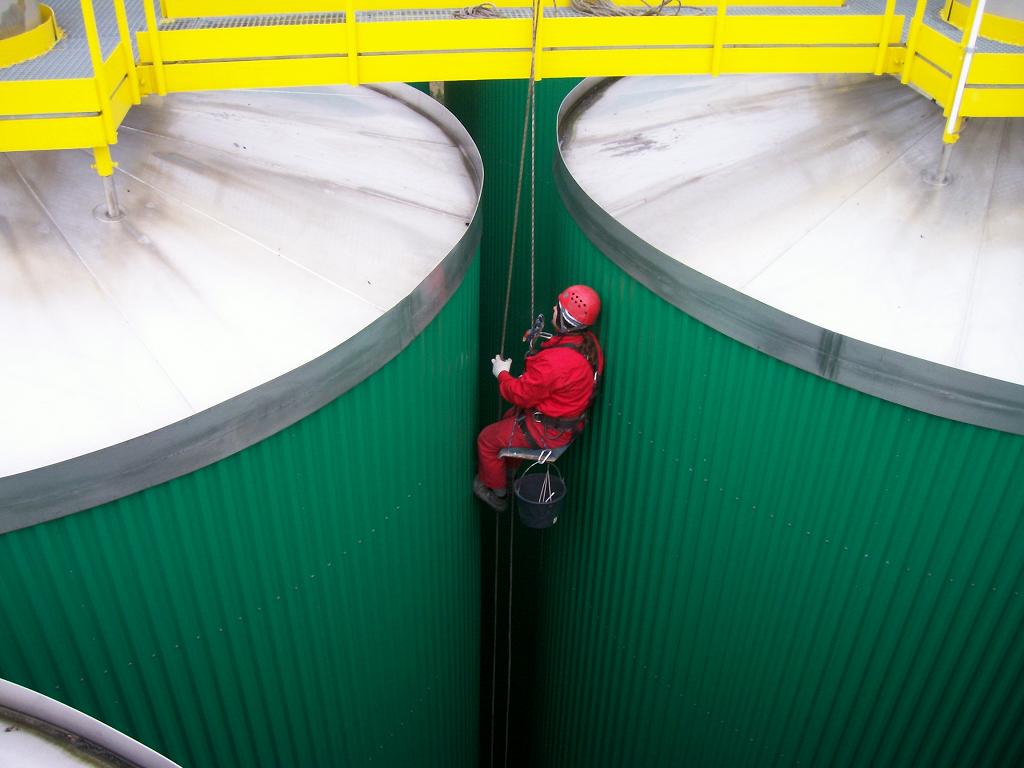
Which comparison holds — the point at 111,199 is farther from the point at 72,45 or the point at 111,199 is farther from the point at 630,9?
the point at 630,9

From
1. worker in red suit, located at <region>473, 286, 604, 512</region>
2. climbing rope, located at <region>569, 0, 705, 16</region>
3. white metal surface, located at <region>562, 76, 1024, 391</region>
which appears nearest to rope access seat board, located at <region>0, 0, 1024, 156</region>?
climbing rope, located at <region>569, 0, 705, 16</region>

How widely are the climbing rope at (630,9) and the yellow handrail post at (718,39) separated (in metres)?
0.70

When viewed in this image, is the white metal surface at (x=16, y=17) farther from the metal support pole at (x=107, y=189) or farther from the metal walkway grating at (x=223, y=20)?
the metal support pole at (x=107, y=189)

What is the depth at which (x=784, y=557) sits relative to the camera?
6703 millimetres

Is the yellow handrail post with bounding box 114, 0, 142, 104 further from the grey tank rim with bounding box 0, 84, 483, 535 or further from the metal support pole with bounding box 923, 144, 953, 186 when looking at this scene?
the metal support pole with bounding box 923, 144, 953, 186

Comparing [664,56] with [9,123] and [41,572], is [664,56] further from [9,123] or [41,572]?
[41,572]

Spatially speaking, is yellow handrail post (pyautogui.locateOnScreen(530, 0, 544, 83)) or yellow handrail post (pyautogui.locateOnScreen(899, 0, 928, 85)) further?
yellow handrail post (pyautogui.locateOnScreen(899, 0, 928, 85))

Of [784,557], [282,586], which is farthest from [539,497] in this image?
[282,586]

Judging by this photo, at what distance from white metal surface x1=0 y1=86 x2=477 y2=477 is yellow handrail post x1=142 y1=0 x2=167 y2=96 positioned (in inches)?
19.2

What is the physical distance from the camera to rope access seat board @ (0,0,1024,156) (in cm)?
615

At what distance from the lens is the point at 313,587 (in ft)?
20.6

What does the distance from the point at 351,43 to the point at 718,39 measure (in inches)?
91.3

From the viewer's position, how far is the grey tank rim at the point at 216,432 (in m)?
4.82

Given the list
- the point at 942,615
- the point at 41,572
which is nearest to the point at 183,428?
the point at 41,572
